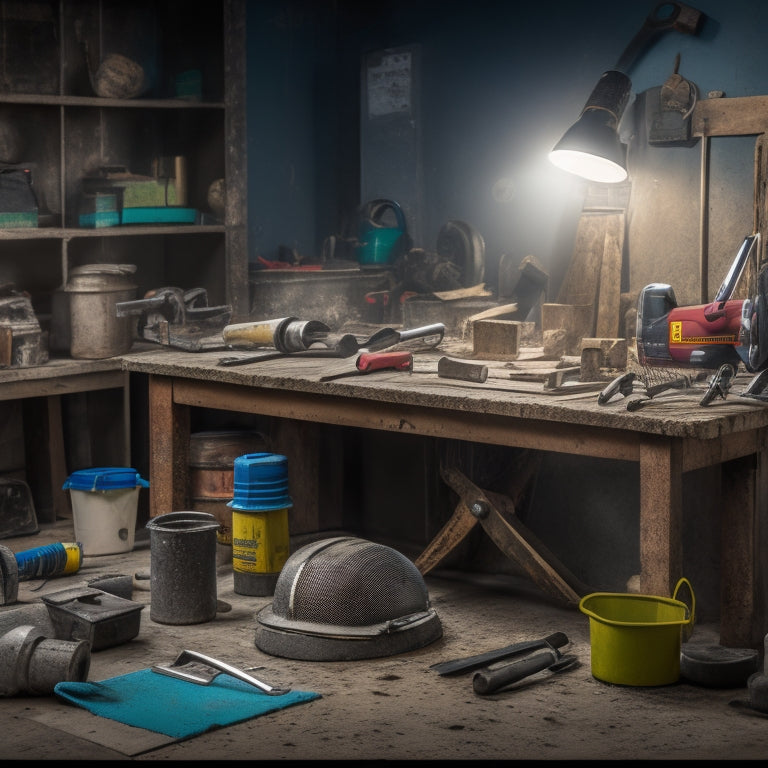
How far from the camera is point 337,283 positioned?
5379 mm

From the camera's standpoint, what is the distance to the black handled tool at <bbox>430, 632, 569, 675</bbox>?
11.6 feet

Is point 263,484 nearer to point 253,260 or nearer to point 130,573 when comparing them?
point 130,573

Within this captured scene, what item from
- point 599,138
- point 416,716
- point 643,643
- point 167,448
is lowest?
point 416,716

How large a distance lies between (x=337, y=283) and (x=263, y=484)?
1411 millimetres

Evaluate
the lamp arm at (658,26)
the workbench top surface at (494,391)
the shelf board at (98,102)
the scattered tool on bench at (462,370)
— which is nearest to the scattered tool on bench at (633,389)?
the workbench top surface at (494,391)

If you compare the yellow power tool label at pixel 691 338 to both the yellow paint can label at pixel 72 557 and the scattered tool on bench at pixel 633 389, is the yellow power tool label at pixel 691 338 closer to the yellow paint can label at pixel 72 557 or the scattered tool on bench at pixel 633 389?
the scattered tool on bench at pixel 633 389

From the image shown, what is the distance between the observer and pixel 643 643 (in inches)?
132

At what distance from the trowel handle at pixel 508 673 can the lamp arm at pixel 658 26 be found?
88.9 inches

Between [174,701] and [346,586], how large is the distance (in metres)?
0.59

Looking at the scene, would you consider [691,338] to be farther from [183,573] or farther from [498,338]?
[183,573]

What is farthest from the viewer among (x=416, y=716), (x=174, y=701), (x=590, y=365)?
(x=590, y=365)

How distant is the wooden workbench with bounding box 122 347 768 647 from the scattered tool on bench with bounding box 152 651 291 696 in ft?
2.85

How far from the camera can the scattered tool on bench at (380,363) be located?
13.1 ft

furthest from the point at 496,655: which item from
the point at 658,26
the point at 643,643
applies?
the point at 658,26
